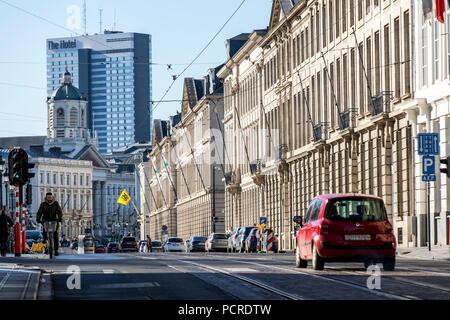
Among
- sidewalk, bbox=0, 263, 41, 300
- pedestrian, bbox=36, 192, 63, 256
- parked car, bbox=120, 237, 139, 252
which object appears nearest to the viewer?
sidewalk, bbox=0, 263, 41, 300

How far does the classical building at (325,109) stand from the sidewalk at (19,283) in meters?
24.6

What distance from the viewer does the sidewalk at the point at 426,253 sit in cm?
3659

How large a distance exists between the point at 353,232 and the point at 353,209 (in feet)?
1.95

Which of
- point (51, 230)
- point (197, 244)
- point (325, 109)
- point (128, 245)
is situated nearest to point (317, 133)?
point (325, 109)

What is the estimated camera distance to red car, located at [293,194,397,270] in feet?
81.1

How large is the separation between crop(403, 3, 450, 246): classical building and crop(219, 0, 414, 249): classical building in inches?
43.9

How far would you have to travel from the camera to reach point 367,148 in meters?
53.8

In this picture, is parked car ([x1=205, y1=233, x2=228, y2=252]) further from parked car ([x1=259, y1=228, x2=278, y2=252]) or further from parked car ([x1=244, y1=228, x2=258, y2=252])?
parked car ([x1=259, y1=228, x2=278, y2=252])

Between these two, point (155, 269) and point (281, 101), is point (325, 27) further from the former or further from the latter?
point (155, 269)

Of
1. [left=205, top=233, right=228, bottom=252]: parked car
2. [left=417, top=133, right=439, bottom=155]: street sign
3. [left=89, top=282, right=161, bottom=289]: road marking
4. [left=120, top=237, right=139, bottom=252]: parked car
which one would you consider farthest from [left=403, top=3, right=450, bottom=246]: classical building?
[left=120, top=237, right=139, bottom=252]: parked car

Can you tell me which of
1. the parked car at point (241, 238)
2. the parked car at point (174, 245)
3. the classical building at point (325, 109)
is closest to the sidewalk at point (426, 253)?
the classical building at point (325, 109)

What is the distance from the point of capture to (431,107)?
4519cm
